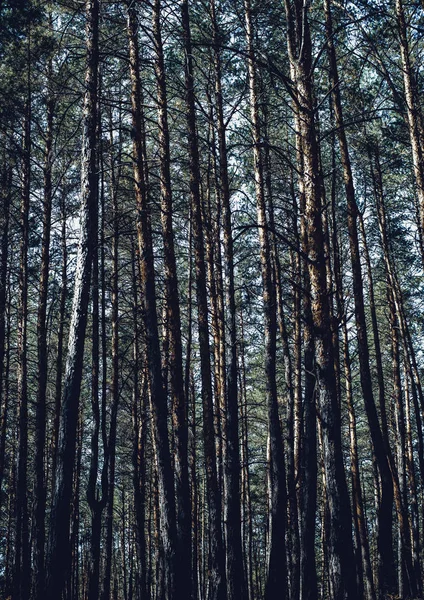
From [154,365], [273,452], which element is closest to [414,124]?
[154,365]

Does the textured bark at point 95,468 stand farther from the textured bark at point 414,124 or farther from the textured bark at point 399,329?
the textured bark at point 399,329

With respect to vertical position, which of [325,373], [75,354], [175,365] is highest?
[175,365]

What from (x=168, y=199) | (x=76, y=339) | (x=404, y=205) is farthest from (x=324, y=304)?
(x=404, y=205)

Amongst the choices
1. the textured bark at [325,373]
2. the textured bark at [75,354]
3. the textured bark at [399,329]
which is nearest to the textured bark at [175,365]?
the textured bark at [75,354]

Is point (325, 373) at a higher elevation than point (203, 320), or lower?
lower

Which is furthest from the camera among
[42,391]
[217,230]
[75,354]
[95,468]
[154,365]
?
[217,230]

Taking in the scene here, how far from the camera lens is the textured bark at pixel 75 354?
7559 mm

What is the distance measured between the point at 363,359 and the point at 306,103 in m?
5.70

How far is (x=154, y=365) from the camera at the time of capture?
30.7 feet

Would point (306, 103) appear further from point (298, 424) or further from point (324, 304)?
point (298, 424)

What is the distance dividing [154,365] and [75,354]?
1472 mm

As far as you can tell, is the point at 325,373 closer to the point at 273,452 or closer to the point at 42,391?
the point at 273,452

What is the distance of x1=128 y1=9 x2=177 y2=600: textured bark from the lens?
866cm

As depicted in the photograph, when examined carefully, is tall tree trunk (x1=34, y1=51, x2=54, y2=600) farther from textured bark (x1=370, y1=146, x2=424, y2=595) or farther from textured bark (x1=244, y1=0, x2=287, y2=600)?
textured bark (x1=370, y1=146, x2=424, y2=595)
